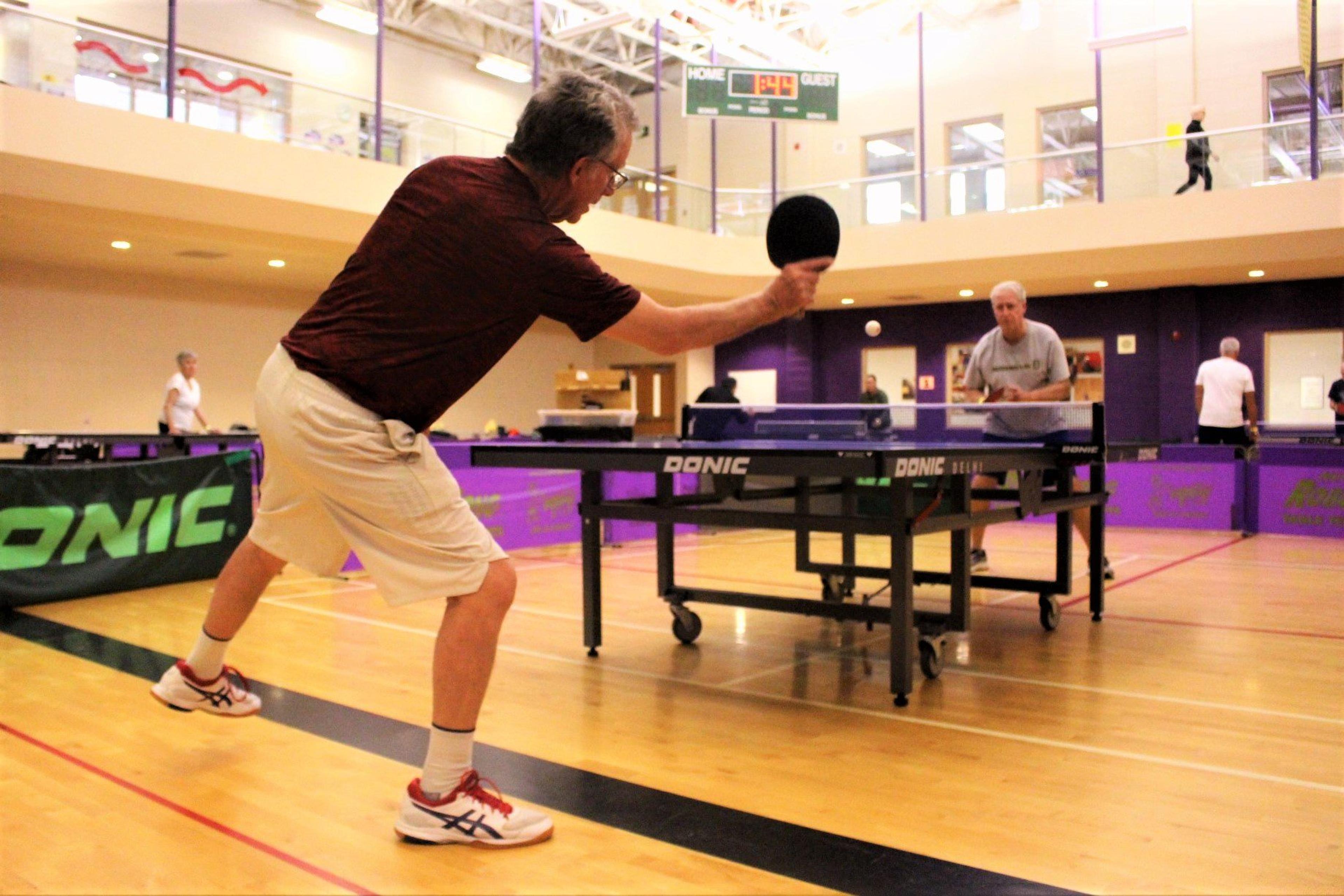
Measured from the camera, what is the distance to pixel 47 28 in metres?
9.53

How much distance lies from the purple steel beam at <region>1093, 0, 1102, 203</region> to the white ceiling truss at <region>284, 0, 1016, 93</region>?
200 cm

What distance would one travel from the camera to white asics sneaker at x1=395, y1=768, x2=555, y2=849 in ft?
7.45

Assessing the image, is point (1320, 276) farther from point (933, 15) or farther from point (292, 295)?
point (292, 295)

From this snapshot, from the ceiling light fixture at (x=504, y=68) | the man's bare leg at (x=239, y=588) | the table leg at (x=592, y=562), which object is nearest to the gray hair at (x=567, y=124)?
the man's bare leg at (x=239, y=588)

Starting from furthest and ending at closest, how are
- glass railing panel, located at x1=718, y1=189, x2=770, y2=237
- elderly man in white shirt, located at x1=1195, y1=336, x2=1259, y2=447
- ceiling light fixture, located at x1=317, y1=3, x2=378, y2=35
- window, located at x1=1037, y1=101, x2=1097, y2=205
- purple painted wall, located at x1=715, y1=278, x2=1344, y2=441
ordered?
1. glass railing panel, located at x1=718, y1=189, x2=770, y2=237
2. ceiling light fixture, located at x1=317, y1=3, x2=378, y2=35
3. purple painted wall, located at x1=715, y1=278, x2=1344, y2=441
4. window, located at x1=1037, y1=101, x2=1097, y2=205
5. elderly man in white shirt, located at x1=1195, y1=336, x2=1259, y2=447

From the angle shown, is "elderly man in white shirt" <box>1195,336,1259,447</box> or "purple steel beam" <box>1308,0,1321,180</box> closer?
"elderly man in white shirt" <box>1195,336,1259,447</box>

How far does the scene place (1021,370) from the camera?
18.8 feet

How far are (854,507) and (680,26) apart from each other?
14.6m

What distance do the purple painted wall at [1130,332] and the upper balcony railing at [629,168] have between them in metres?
2.65

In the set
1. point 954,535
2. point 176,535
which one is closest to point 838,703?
point 954,535

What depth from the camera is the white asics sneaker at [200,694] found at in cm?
282

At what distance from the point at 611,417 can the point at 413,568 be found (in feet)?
21.9

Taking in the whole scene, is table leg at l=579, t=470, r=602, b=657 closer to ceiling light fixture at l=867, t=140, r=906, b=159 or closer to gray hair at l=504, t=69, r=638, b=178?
gray hair at l=504, t=69, r=638, b=178

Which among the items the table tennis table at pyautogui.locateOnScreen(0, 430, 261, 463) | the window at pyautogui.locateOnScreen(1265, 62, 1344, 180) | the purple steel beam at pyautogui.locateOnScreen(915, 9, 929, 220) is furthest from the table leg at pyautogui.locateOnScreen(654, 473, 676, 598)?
the purple steel beam at pyautogui.locateOnScreen(915, 9, 929, 220)
